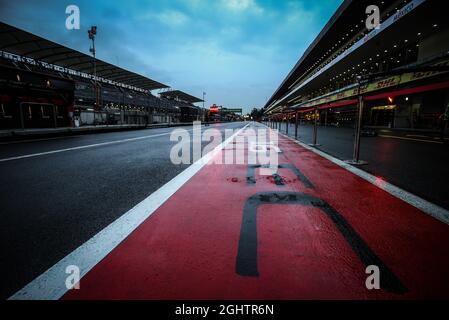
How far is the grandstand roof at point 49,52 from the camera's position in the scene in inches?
985

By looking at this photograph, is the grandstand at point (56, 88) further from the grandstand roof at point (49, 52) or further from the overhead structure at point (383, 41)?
the overhead structure at point (383, 41)

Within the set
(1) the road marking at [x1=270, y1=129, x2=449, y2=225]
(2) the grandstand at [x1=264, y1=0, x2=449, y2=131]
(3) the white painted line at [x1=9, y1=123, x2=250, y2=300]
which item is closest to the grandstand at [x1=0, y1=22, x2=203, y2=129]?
(3) the white painted line at [x1=9, y1=123, x2=250, y2=300]

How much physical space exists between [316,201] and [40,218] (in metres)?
3.04

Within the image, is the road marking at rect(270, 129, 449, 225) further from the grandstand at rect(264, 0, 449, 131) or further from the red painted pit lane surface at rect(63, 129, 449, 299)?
the grandstand at rect(264, 0, 449, 131)

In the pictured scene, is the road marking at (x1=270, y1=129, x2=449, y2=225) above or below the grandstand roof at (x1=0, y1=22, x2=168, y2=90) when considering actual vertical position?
below

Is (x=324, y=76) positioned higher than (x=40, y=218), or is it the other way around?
(x=324, y=76)

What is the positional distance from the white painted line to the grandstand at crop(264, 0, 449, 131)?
628 centimetres

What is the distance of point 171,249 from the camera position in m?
1.73

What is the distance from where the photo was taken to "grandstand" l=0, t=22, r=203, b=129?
1374 centimetres

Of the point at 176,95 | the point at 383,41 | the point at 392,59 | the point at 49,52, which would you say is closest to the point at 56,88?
the point at 49,52

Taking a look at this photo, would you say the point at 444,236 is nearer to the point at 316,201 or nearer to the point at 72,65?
the point at 316,201

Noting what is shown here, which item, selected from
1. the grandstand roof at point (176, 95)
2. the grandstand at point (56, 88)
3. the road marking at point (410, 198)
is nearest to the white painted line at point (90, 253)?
the road marking at point (410, 198)

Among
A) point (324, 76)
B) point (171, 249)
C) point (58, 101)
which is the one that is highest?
point (324, 76)

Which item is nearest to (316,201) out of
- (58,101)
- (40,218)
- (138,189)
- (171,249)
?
(171,249)
